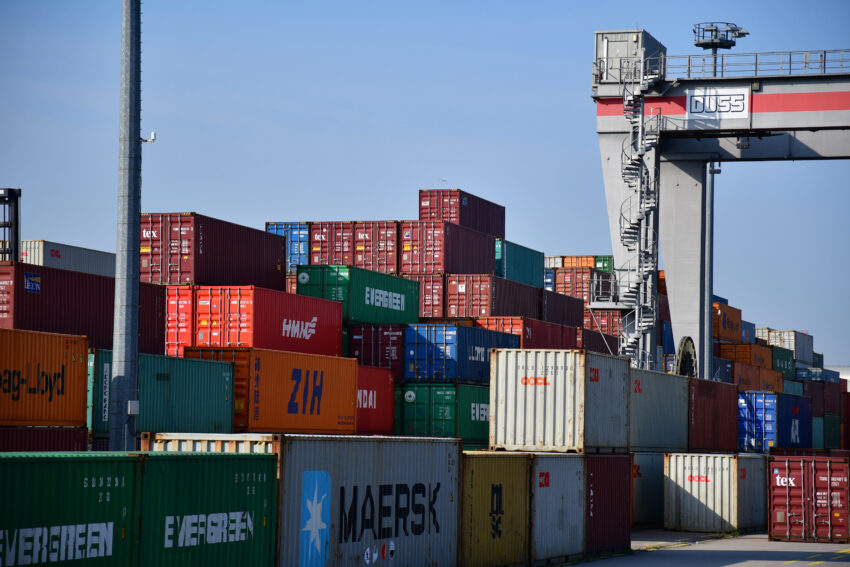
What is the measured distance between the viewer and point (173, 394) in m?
25.3

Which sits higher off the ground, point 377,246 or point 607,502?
point 377,246

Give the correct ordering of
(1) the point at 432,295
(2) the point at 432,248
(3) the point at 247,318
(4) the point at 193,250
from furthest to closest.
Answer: (2) the point at 432,248, (1) the point at 432,295, (4) the point at 193,250, (3) the point at 247,318

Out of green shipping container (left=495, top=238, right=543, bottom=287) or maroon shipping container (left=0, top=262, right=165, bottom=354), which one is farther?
green shipping container (left=495, top=238, right=543, bottom=287)

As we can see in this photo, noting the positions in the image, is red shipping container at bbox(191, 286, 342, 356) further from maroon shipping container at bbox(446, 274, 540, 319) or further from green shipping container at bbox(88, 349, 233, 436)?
maroon shipping container at bbox(446, 274, 540, 319)

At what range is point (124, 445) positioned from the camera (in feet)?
61.2

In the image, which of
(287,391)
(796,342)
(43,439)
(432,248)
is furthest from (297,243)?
(796,342)

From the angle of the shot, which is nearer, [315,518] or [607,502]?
[315,518]

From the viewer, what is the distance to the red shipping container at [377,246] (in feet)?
150

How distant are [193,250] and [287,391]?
6212 mm

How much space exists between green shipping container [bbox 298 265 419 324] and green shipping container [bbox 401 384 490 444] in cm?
317

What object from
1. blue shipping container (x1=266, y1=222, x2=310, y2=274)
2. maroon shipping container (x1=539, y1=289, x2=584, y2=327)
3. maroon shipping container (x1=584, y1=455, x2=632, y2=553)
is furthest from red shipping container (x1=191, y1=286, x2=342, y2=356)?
maroon shipping container (x1=539, y1=289, x2=584, y2=327)

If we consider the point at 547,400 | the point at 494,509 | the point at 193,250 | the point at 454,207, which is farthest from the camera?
the point at 454,207

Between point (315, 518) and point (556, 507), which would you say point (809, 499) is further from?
point (315, 518)

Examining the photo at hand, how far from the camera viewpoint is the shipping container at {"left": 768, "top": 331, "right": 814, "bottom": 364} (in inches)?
3561
